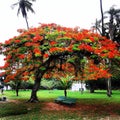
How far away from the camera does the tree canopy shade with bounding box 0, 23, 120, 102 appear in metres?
23.6

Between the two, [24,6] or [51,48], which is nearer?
[51,48]

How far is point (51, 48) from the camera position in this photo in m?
23.9

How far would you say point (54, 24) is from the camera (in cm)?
2700

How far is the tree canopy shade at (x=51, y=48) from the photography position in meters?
23.6

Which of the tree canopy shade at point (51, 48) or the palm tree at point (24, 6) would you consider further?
the palm tree at point (24, 6)

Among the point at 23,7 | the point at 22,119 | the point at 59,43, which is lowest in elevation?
the point at 22,119

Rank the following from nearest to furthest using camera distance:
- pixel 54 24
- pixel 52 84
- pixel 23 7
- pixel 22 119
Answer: pixel 22 119 < pixel 54 24 < pixel 23 7 < pixel 52 84

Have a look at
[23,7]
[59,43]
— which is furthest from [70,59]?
[23,7]

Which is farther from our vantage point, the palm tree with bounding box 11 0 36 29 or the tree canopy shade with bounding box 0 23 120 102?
the palm tree with bounding box 11 0 36 29

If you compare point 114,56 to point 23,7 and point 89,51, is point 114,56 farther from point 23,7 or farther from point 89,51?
point 23,7

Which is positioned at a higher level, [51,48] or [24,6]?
[24,6]

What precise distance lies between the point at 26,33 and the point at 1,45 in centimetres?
234

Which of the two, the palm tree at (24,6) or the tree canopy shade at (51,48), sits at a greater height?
the palm tree at (24,6)

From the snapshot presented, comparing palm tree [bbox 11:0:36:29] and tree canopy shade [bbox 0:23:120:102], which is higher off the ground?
palm tree [bbox 11:0:36:29]
